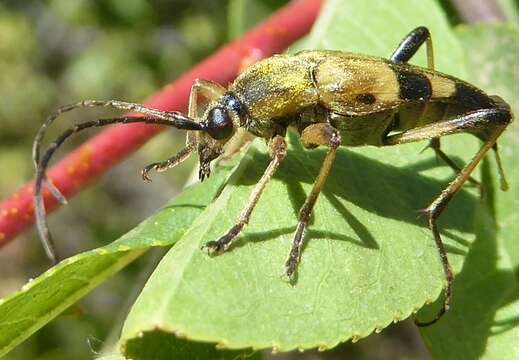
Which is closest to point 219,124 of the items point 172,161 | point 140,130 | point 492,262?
point 172,161

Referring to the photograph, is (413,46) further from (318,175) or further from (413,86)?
(318,175)

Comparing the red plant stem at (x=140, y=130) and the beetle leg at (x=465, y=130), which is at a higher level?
the red plant stem at (x=140, y=130)

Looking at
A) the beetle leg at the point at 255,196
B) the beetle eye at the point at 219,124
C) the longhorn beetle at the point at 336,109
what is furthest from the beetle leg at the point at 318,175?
the beetle eye at the point at 219,124

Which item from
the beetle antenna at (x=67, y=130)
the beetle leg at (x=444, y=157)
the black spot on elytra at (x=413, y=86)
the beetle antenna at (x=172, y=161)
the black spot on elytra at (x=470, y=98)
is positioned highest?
the beetle antenna at (x=67, y=130)

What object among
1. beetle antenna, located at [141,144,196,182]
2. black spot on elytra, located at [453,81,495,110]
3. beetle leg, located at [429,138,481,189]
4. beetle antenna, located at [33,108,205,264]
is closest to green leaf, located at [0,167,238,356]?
beetle antenna, located at [33,108,205,264]

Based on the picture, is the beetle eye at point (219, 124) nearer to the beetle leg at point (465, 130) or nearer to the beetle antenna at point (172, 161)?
the beetle antenna at point (172, 161)
